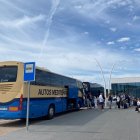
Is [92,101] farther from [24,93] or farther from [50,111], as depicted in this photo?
[24,93]

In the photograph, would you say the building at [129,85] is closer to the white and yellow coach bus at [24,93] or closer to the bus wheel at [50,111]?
the white and yellow coach bus at [24,93]

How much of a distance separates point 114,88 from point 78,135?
167 feet

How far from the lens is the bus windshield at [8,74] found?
1649 cm

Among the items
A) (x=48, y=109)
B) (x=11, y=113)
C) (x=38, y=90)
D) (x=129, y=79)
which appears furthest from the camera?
(x=129, y=79)

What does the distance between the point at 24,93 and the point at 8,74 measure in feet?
4.65

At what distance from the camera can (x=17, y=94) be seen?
16.1 meters

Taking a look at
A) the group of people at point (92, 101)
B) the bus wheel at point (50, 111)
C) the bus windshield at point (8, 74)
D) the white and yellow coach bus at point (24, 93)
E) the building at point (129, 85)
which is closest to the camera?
the white and yellow coach bus at point (24, 93)

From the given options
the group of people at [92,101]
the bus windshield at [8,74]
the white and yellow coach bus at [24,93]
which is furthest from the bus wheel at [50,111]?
the group of people at [92,101]

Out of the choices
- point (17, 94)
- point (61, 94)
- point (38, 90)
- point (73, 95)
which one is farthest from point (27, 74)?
point (73, 95)

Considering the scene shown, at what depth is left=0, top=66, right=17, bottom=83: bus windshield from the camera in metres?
16.5

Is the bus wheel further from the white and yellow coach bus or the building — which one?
the building

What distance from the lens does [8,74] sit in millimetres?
16656

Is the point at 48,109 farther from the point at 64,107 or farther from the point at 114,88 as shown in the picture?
the point at 114,88

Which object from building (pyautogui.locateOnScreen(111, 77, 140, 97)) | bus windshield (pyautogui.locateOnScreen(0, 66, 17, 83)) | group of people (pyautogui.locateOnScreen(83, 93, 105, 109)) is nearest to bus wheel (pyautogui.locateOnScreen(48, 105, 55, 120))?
bus windshield (pyautogui.locateOnScreen(0, 66, 17, 83))
